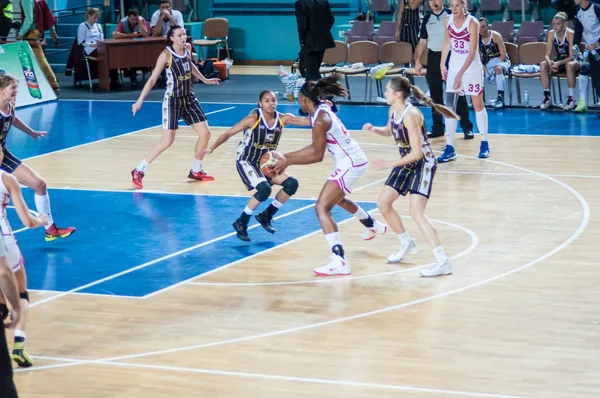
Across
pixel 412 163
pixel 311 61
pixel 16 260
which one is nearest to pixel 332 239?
pixel 412 163

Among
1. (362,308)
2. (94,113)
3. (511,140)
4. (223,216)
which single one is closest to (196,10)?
(94,113)

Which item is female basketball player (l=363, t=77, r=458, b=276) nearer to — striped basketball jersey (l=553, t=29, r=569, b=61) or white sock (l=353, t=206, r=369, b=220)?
white sock (l=353, t=206, r=369, b=220)

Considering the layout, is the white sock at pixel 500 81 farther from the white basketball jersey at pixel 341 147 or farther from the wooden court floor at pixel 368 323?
the white basketball jersey at pixel 341 147

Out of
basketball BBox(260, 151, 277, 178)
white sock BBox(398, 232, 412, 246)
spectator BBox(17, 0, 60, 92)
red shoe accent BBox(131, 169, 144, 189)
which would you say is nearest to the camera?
basketball BBox(260, 151, 277, 178)

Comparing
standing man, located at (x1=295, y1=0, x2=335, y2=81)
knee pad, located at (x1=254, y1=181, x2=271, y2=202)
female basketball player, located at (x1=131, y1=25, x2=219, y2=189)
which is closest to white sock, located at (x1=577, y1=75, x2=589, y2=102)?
standing man, located at (x1=295, y1=0, x2=335, y2=81)

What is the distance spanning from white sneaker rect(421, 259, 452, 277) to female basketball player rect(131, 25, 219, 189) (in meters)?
4.43

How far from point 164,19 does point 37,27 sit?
279 centimetres

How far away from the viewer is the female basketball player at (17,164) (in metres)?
8.57

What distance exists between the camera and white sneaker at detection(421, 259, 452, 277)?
8.51 meters

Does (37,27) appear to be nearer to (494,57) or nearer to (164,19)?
(164,19)

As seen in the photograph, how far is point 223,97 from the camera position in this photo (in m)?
20.4

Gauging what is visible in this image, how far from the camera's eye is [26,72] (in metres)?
19.8

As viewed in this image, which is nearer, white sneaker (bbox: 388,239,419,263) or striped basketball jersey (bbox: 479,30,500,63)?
white sneaker (bbox: 388,239,419,263)

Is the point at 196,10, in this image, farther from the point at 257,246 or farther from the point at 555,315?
the point at 555,315
